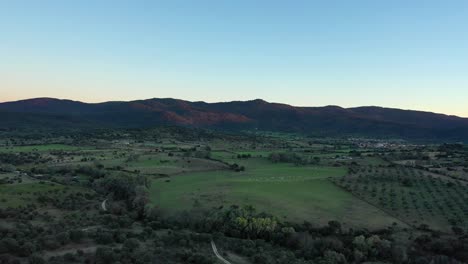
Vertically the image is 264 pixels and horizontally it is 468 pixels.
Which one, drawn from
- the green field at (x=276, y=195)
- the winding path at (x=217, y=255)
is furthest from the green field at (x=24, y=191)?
the winding path at (x=217, y=255)

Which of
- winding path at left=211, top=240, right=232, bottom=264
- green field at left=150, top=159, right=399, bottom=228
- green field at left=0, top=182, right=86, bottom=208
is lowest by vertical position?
green field at left=0, top=182, right=86, bottom=208

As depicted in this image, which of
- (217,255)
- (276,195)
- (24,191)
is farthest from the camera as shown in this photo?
(24,191)

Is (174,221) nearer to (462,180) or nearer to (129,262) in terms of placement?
(129,262)

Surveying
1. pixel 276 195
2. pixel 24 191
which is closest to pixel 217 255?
pixel 276 195

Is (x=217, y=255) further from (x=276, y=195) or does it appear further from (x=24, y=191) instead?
(x=24, y=191)

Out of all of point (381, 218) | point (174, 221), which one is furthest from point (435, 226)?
point (174, 221)

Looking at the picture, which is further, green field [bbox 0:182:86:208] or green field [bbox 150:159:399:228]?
green field [bbox 0:182:86:208]

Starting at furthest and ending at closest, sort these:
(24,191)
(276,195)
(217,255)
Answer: (24,191) < (276,195) < (217,255)

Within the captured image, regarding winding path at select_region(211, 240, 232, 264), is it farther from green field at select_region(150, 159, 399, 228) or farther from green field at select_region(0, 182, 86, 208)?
green field at select_region(0, 182, 86, 208)

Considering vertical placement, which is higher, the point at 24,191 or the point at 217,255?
the point at 217,255

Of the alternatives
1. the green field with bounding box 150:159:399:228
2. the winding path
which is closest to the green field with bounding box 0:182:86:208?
the green field with bounding box 150:159:399:228

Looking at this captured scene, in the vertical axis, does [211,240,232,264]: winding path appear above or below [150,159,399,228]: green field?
below
